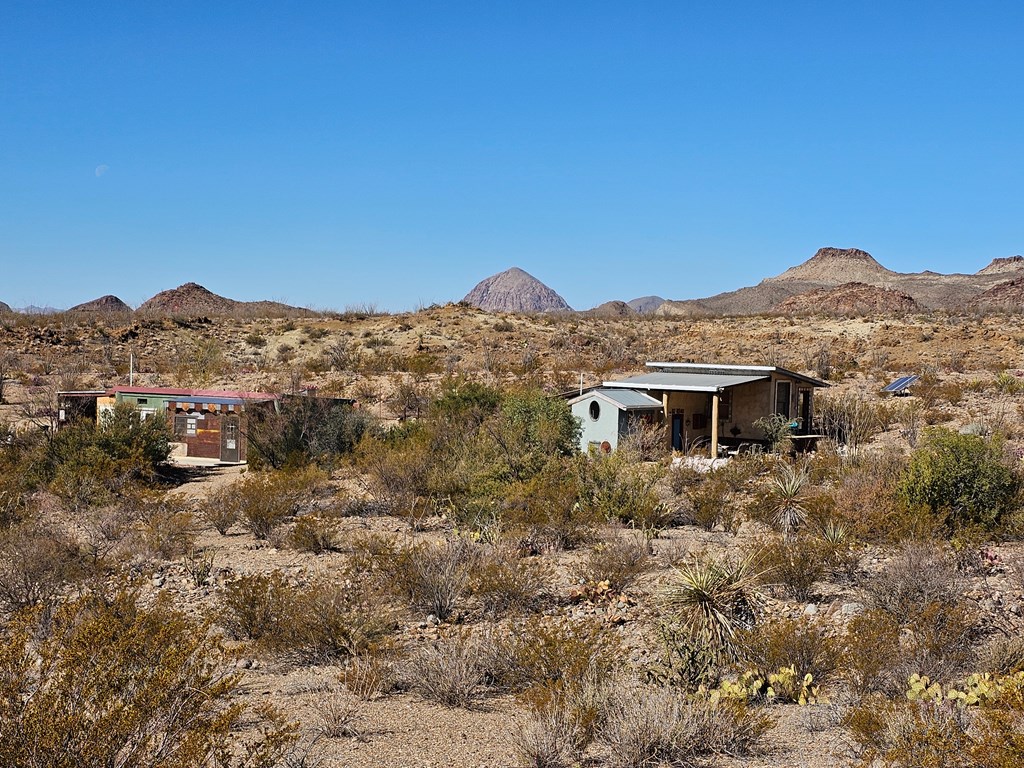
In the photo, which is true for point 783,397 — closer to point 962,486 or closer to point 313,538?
point 962,486

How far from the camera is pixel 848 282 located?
111 m

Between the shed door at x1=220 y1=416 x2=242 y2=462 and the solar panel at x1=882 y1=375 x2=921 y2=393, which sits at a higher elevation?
the solar panel at x1=882 y1=375 x2=921 y2=393

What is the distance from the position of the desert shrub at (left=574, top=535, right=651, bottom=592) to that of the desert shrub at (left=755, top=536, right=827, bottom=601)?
5.30ft

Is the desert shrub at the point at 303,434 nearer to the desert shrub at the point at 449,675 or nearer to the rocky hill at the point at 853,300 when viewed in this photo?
the desert shrub at the point at 449,675

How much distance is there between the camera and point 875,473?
17641 mm

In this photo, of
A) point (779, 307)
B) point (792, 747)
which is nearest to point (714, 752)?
point (792, 747)

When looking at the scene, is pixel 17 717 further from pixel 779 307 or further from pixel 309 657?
pixel 779 307

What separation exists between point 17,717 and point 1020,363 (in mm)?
46117

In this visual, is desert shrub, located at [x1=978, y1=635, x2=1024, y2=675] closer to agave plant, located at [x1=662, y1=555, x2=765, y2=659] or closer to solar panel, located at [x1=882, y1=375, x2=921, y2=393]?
agave plant, located at [x1=662, y1=555, x2=765, y2=659]

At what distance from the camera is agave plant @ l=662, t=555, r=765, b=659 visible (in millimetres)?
9250

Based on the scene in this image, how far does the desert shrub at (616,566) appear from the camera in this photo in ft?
40.3

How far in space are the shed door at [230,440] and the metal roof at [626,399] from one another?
10.3 m

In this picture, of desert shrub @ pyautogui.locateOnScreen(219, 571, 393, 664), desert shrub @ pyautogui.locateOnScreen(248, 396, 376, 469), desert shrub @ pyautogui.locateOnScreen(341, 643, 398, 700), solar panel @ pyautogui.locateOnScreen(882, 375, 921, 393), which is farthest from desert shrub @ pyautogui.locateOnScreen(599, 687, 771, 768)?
solar panel @ pyautogui.locateOnScreen(882, 375, 921, 393)

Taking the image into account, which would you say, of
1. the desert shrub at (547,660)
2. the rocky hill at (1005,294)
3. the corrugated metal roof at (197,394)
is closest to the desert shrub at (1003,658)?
the desert shrub at (547,660)
